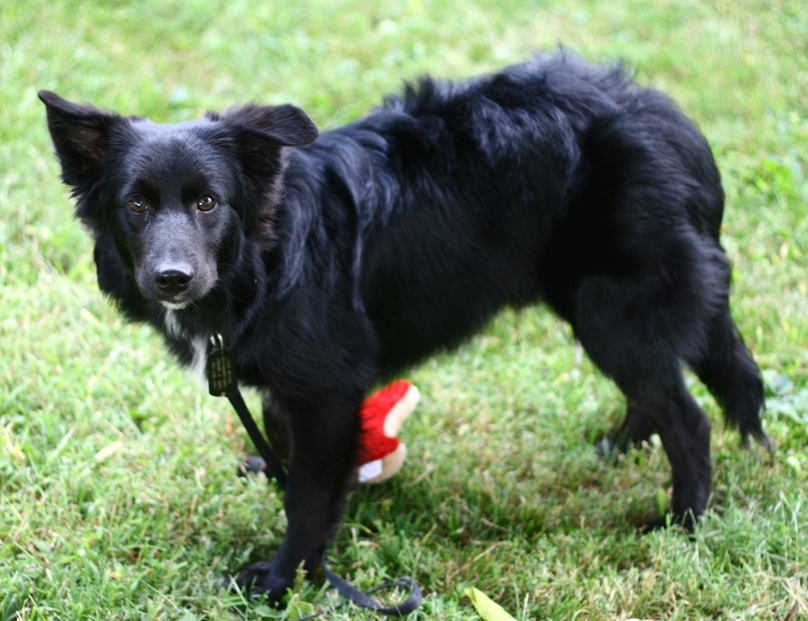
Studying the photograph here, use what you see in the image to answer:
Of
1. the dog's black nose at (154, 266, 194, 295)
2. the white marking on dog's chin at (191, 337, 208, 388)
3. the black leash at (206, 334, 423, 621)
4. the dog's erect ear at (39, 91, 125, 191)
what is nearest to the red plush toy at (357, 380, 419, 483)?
the black leash at (206, 334, 423, 621)

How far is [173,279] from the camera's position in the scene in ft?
8.16

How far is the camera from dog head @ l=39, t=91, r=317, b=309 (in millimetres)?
2562

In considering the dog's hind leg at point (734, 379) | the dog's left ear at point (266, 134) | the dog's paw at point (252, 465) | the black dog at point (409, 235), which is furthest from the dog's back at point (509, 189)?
the dog's paw at point (252, 465)

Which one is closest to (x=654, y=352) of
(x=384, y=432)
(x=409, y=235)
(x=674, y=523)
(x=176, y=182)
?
(x=674, y=523)

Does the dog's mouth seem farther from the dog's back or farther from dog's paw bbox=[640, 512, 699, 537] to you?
dog's paw bbox=[640, 512, 699, 537]

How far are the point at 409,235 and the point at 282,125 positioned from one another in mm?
614

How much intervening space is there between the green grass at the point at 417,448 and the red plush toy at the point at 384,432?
12 cm

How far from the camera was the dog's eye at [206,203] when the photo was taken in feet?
8.71

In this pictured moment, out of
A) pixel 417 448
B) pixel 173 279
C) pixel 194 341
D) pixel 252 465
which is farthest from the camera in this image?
pixel 417 448

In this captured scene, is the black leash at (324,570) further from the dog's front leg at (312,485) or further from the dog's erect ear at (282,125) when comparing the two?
the dog's erect ear at (282,125)

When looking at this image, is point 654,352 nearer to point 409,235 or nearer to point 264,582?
point 409,235

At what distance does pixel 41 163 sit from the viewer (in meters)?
5.17

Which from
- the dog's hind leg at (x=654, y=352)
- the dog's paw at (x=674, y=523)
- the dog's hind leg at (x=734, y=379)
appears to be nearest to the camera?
the dog's hind leg at (x=654, y=352)

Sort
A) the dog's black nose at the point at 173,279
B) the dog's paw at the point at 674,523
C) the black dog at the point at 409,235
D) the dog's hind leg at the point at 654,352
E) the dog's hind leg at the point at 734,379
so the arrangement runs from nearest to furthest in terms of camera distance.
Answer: the dog's black nose at the point at 173,279 → the black dog at the point at 409,235 → the dog's hind leg at the point at 654,352 → the dog's paw at the point at 674,523 → the dog's hind leg at the point at 734,379
